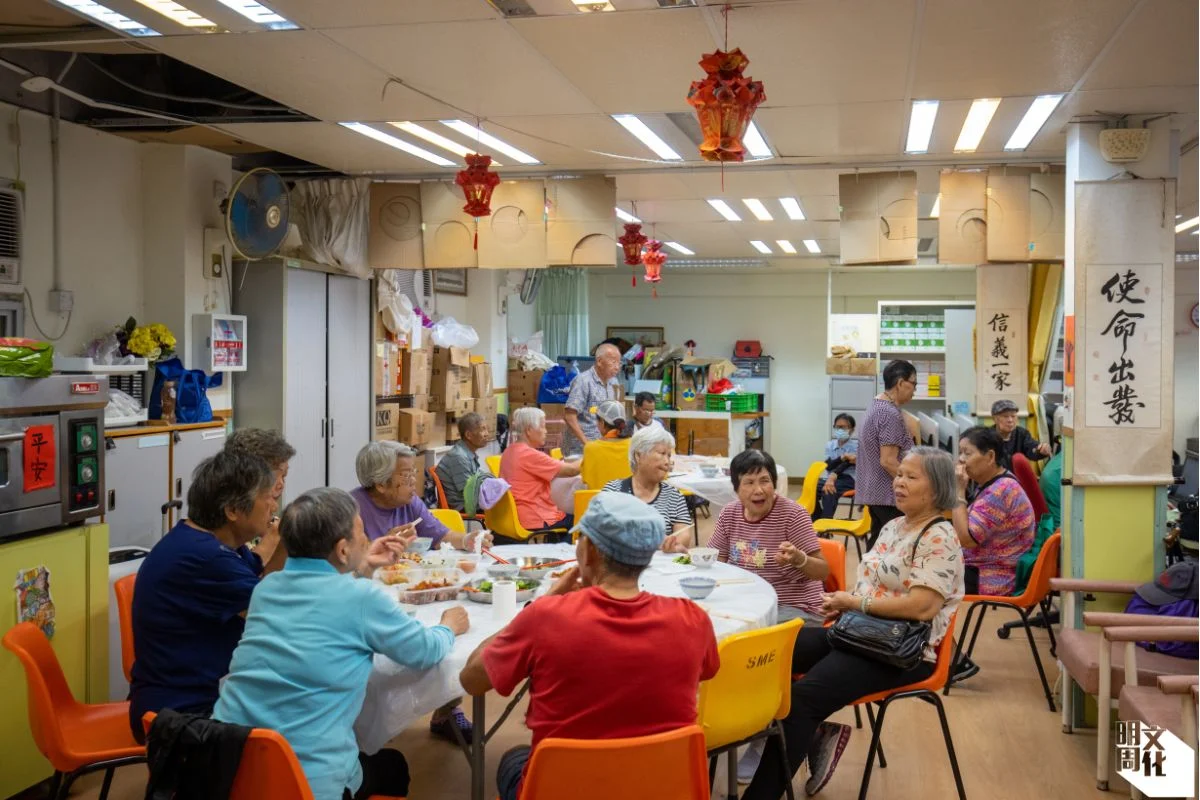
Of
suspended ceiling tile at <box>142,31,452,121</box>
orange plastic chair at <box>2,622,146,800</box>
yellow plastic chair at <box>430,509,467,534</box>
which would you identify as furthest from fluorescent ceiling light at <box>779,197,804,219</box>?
orange plastic chair at <box>2,622,146,800</box>

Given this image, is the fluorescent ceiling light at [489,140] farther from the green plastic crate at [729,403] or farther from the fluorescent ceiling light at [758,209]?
the green plastic crate at [729,403]

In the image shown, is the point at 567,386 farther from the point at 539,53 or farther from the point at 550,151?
the point at 539,53

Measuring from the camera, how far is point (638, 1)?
374cm

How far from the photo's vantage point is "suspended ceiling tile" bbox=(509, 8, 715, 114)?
13.0ft

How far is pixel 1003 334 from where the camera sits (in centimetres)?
752

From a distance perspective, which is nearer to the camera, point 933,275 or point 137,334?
point 137,334

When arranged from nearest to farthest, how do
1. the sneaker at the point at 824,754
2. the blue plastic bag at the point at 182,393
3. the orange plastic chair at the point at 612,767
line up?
1. the orange plastic chair at the point at 612,767
2. the sneaker at the point at 824,754
3. the blue plastic bag at the point at 182,393

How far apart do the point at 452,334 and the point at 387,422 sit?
1.52 metres

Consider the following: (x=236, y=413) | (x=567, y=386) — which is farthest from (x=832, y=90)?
(x=567, y=386)

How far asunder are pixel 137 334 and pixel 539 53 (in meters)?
3.03

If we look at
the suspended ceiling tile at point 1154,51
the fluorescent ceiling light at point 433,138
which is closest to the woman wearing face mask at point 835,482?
the fluorescent ceiling light at point 433,138

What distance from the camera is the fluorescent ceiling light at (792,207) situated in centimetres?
831

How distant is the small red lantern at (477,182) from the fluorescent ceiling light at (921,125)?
2.26 m

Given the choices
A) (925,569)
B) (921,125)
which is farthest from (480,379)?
(925,569)
